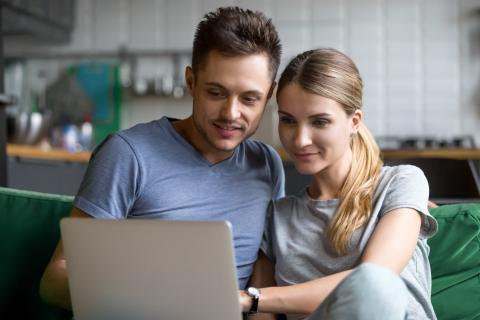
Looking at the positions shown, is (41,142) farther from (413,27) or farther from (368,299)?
(368,299)

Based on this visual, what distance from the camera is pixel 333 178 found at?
4.63 feet

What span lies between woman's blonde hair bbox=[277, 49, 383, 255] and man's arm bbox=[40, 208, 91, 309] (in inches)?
19.9

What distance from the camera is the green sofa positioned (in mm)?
1443

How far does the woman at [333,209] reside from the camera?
1198mm

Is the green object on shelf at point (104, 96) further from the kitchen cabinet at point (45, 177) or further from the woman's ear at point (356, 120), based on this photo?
the woman's ear at point (356, 120)

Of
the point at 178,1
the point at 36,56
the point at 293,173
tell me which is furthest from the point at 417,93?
the point at 36,56

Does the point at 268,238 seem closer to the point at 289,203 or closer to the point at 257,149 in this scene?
the point at 289,203

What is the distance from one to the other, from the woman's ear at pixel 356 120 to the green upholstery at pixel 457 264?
0.27 m

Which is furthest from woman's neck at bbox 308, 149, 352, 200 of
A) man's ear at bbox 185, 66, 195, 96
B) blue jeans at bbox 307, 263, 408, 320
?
blue jeans at bbox 307, 263, 408, 320

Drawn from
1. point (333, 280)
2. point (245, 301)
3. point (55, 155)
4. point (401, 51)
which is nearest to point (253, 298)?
point (245, 301)

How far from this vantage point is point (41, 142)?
4.14 m

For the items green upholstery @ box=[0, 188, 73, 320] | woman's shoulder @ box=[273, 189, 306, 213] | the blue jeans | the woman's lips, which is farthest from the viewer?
green upholstery @ box=[0, 188, 73, 320]

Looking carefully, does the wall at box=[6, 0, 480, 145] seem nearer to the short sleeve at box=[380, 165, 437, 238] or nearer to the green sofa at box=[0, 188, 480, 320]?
the green sofa at box=[0, 188, 480, 320]

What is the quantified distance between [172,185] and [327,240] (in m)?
0.35
